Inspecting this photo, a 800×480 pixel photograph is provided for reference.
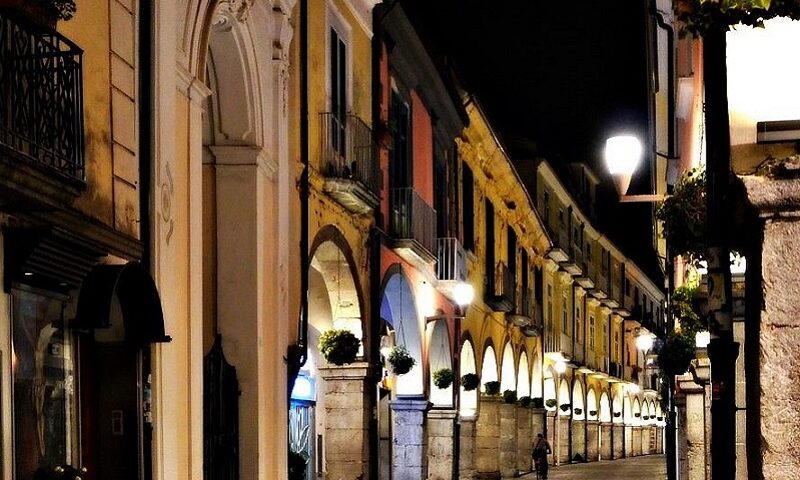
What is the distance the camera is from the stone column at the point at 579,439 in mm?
50584

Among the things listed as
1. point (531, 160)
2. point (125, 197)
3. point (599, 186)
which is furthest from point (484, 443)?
point (599, 186)

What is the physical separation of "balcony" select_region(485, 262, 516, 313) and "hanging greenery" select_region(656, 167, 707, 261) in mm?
19084

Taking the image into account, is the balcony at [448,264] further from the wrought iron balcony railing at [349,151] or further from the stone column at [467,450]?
the wrought iron balcony railing at [349,151]

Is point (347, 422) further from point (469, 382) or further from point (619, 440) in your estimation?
point (619, 440)

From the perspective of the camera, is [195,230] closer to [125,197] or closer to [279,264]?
[125,197]

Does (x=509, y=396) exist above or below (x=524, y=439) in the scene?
above

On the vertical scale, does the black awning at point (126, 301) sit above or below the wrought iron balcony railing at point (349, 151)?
below

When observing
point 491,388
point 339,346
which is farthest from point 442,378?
point 339,346

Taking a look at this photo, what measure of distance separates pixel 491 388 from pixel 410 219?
402 inches

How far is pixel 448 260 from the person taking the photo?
25.1 meters

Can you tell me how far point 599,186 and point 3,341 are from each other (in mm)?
57046

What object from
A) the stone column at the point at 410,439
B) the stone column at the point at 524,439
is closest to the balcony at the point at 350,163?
the stone column at the point at 410,439

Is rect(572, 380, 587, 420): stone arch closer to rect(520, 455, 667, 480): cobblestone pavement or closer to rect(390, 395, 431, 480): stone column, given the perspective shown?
rect(520, 455, 667, 480): cobblestone pavement

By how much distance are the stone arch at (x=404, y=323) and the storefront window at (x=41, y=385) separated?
1312 centimetres
